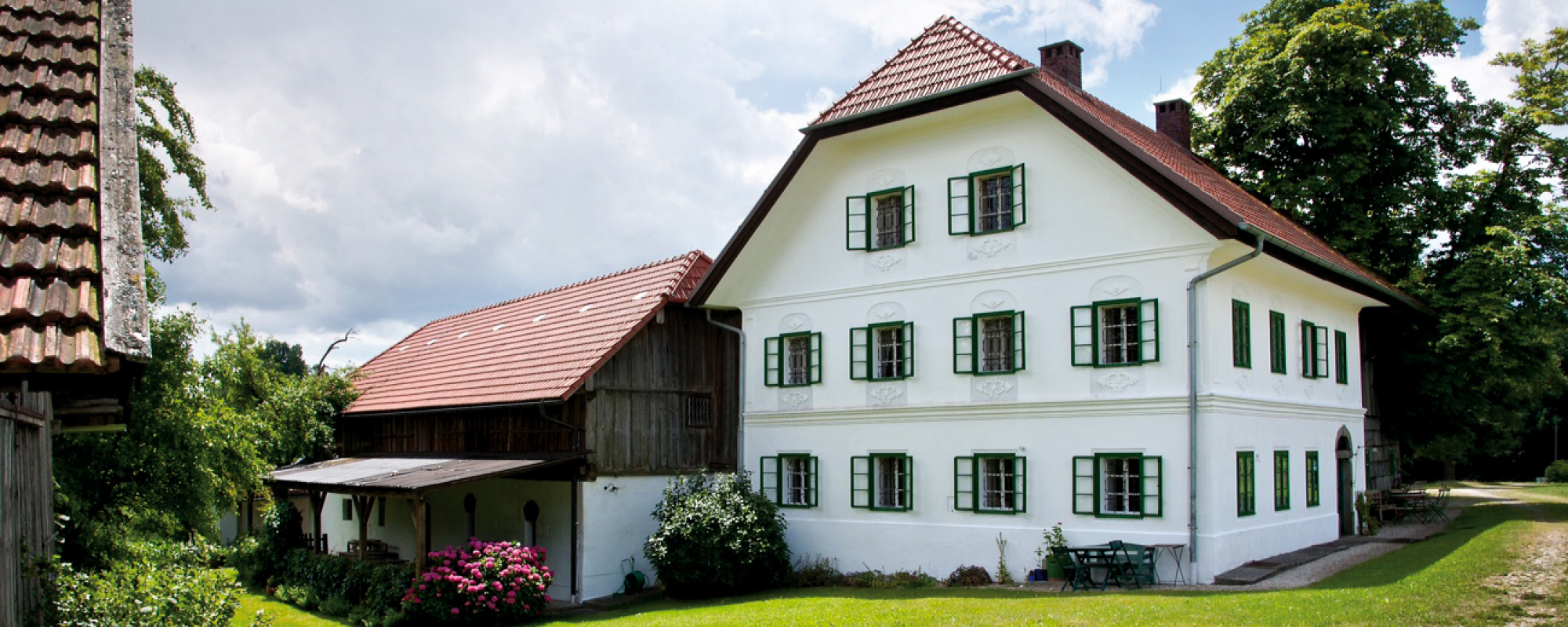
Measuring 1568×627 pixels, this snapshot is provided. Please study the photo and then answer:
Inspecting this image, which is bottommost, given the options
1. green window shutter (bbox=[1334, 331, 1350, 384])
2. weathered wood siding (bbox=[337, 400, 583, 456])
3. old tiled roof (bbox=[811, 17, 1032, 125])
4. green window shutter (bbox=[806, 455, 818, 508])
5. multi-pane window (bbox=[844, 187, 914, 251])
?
green window shutter (bbox=[806, 455, 818, 508])

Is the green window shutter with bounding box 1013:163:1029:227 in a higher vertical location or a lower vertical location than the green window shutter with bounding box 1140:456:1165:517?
higher

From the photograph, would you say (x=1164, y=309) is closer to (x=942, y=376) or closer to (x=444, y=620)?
(x=942, y=376)

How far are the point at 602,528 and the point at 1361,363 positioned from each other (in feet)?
50.7

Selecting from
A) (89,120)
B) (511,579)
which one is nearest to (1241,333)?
(511,579)

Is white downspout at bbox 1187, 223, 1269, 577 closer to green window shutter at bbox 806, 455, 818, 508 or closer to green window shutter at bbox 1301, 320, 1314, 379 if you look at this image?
green window shutter at bbox 1301, 320, 1314, 379

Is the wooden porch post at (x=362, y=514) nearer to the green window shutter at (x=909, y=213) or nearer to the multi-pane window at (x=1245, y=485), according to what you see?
the green window shutter at (x=909, y=213)

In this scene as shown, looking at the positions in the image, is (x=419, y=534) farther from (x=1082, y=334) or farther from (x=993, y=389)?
(x=1082, y=334)

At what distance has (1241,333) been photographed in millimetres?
16953

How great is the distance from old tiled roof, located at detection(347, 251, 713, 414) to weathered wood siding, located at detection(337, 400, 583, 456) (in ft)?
1.47

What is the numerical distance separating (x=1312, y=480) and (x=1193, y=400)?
16.8 feet

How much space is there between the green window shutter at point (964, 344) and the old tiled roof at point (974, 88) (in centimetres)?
354

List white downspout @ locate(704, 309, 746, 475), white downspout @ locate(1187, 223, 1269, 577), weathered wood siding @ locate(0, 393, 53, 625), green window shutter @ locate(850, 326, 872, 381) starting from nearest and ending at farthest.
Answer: weathered wood siding @ locate(0, 393, 53, 625) < white downspout @ locate(1187, 223, 1269, 577) < green window shutter @ locate(850, 326, 872, 381) < white downspout @ locate(704, 309, 746, 475)

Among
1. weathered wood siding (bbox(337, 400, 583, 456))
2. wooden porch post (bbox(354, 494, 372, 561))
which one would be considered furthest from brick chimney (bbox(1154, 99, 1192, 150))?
wooden porch post (bbox(354, 494, 372, 561))

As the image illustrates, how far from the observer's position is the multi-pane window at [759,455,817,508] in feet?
67.6
